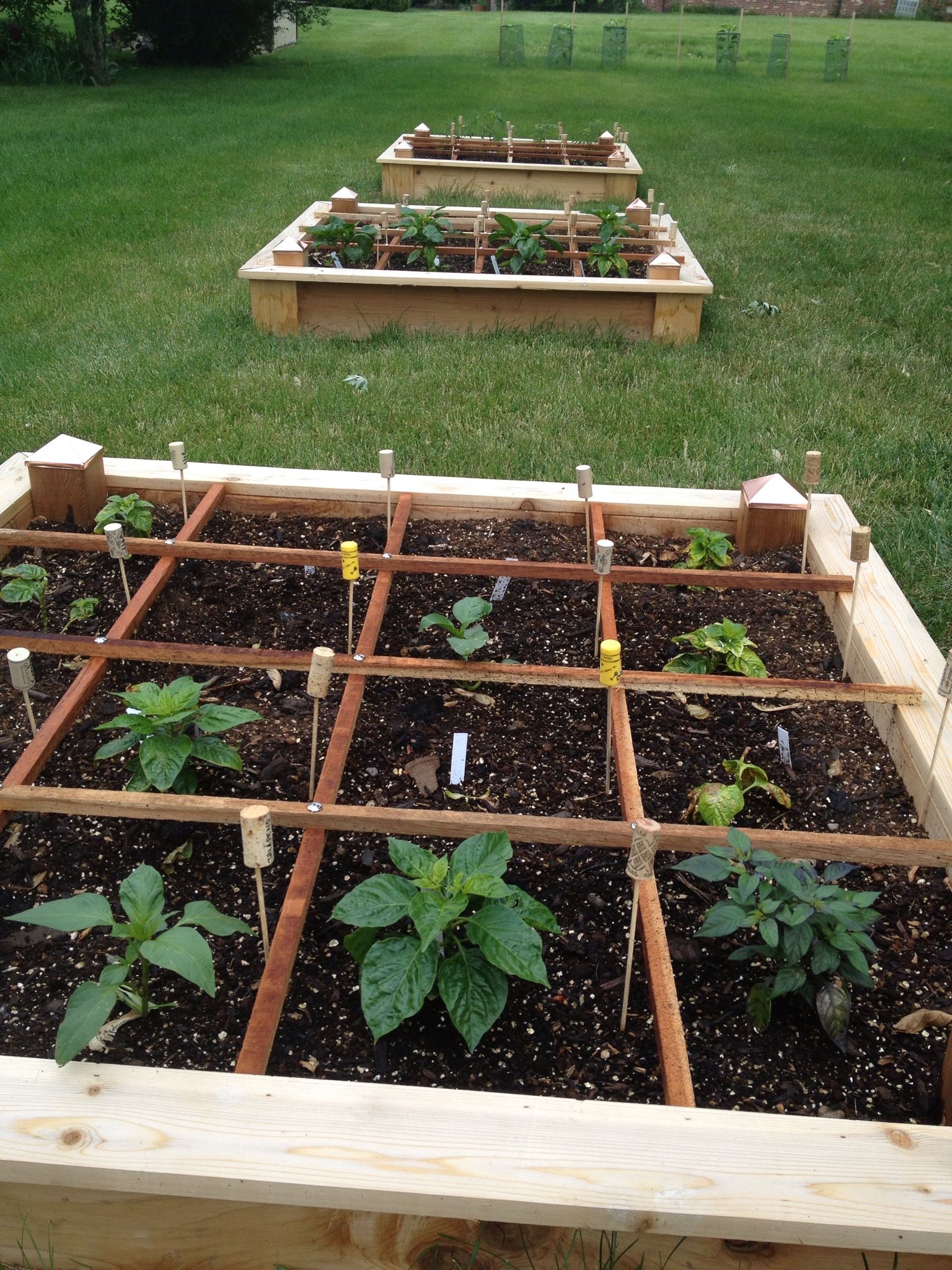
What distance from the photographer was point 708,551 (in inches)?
118

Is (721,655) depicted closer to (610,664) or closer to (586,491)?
(610,664)

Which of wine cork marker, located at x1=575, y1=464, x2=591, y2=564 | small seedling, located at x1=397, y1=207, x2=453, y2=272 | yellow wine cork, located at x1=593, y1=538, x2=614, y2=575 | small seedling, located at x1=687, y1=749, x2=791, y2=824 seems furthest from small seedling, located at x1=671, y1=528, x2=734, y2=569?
small seedling, located at x1=397, y1=207, x2=453, y2=272

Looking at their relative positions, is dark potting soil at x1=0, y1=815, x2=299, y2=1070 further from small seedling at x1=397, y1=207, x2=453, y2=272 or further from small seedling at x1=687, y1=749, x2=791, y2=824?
small seedling at x1=397, y1=207, x2=453, y2=272

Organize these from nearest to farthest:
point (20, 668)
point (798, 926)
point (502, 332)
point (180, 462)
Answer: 1. point (798, 926)
2. point (20, 668)
3. point (180, 462)
4. point (502, 332)

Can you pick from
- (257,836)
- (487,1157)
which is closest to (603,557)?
(257,836)

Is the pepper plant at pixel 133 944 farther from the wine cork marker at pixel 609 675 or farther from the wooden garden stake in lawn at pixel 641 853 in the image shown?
the wine cork marker at pixel 609 675

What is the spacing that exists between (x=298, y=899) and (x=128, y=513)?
161cm

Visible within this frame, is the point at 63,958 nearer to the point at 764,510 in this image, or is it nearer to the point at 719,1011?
the point at 719,1011

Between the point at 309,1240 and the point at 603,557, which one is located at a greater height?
the point at 603,557

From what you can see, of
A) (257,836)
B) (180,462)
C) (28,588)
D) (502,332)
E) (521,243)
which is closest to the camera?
(257,836)

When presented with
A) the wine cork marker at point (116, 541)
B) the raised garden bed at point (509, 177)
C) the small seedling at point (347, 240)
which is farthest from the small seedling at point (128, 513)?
the raised garden bed at point (509, 177)

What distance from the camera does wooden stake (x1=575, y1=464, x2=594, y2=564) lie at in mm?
2982

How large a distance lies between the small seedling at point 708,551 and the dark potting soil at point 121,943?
1439 mm

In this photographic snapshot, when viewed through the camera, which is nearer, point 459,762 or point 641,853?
point 641,853
